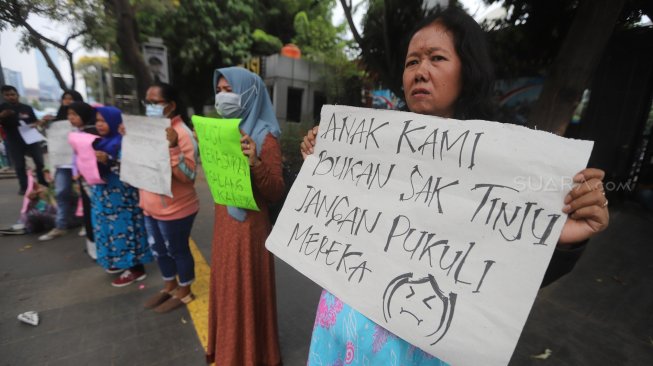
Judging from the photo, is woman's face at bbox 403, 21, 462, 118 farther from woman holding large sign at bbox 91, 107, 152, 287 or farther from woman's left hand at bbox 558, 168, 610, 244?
woman holding large sign at bbox 91, 107, 152, 287

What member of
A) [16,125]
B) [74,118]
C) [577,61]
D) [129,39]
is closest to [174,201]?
[74,118]

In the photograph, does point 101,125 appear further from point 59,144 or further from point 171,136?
point 59,144

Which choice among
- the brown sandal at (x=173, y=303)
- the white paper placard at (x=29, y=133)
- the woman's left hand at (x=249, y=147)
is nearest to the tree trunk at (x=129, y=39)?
the white paper placard at (x=29, y=133)

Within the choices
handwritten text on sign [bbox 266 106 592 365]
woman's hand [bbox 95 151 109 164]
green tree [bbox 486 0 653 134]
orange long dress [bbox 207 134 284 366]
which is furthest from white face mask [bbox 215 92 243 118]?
green tree [bbox 486 0 653 134]

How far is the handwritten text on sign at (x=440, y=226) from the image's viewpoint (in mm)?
682

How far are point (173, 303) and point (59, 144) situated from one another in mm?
2203

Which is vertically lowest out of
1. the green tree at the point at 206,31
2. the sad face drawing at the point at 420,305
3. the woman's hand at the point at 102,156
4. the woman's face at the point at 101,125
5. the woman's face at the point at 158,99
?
the woman's hand at the point at 102,156

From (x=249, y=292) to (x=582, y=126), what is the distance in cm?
715

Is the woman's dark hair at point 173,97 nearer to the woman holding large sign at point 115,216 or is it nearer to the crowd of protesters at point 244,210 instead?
the crowd of protesters at point 244,210

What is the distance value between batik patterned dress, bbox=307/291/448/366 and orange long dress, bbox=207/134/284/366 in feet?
2.51

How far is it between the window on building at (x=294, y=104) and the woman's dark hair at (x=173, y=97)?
11.3 meters

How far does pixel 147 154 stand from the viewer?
7.15 feet

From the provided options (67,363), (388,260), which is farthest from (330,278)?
(67,363)

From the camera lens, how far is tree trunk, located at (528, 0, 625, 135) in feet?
10.1
